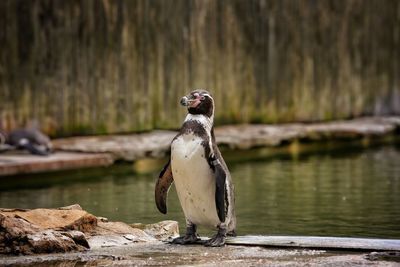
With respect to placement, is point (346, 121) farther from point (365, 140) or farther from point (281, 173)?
point (281, 173)

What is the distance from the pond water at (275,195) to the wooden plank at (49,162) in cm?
10

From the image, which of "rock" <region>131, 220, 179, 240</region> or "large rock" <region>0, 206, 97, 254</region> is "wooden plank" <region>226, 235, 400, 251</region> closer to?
"rock" <region>131, 220, 179, 240</region>

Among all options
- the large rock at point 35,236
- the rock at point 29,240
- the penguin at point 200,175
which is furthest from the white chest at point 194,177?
the rock at point 29,240

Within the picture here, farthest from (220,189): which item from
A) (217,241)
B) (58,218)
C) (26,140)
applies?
(26,140)

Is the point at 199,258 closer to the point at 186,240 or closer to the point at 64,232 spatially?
the point at 186,240

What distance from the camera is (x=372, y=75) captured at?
18625mm

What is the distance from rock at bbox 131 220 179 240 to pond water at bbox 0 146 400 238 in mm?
710

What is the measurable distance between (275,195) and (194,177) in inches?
145

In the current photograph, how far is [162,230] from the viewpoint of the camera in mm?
7535

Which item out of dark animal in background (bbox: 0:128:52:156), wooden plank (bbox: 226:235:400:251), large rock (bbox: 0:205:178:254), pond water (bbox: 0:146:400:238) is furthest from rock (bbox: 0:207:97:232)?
dark animal in background (bbox: 0:128:52:156)

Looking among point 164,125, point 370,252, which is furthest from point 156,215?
point 164,125

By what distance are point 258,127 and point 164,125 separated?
1.63 metres

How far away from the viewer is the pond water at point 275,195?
29.0 ft

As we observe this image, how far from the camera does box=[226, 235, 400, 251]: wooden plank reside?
671 centimetres
